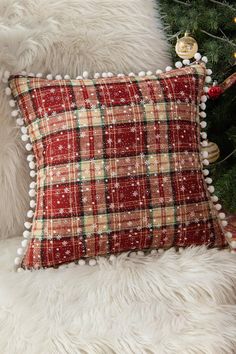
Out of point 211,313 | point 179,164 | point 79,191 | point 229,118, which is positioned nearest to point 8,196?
point 79,191

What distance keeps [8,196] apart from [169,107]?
37 centimetres

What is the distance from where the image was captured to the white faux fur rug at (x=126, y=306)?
75 centimetres

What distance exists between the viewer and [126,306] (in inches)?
32.6

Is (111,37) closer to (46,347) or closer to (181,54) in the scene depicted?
(181,54)

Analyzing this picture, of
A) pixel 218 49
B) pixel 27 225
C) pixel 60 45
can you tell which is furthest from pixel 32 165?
pixel 218 49

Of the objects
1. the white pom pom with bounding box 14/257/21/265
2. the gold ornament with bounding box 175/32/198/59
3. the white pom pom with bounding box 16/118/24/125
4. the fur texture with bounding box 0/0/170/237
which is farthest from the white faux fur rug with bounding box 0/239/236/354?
the gold ornament with bounding box 175/32/198/59

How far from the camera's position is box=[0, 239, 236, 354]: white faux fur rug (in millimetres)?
754

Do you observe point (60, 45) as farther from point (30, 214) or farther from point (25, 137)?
point (30, 214)

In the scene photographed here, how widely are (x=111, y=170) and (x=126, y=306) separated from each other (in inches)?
9.9

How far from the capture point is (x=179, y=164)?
3.13ft

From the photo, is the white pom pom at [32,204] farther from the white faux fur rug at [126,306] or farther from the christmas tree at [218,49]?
the christmas tree at [218,49]

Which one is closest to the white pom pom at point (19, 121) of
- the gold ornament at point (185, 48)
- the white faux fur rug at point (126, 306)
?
the white faux fur rug at point (126, 306)

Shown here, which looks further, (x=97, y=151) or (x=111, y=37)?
(x=111, y=37)

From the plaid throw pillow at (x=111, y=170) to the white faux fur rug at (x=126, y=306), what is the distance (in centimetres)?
4
